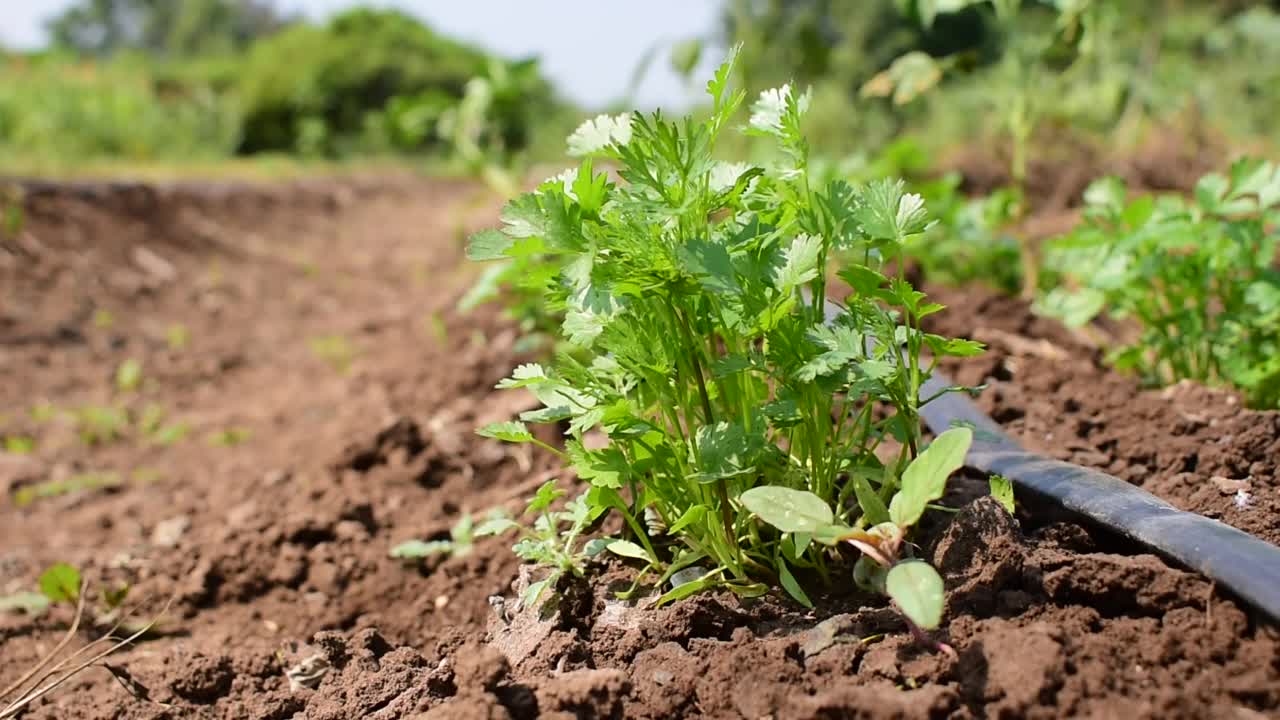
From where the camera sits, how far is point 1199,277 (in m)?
2.30

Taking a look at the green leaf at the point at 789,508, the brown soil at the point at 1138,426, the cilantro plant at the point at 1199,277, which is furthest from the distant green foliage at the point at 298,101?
Answer: the green leaf at the point at 789,508

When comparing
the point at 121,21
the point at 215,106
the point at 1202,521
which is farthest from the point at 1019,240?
the point at 121,21

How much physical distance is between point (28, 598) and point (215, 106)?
49.3 feet

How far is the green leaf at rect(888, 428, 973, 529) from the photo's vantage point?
4.35 feet

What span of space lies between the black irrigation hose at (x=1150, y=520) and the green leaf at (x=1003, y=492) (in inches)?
2.6

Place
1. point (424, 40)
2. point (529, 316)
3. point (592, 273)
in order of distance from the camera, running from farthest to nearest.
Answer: point (424, 40), point (529, 316), point (592, 273)

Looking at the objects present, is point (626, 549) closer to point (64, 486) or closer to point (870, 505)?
point (870, 505)

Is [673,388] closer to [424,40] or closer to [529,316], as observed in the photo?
[529,316]

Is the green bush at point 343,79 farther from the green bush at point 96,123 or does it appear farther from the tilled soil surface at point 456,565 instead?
the tilled soil surface at point 456,565

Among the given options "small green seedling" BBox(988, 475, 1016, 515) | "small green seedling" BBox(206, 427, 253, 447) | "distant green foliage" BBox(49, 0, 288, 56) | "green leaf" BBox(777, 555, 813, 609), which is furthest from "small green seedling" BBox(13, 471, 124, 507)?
"distant green foliage" BBox(49, 0, 288, 56)

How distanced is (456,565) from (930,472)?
44.2 inches

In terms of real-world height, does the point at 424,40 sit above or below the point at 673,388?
above

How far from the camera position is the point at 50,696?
5.78ft

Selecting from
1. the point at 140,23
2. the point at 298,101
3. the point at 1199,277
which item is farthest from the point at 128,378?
the point at 140,23
